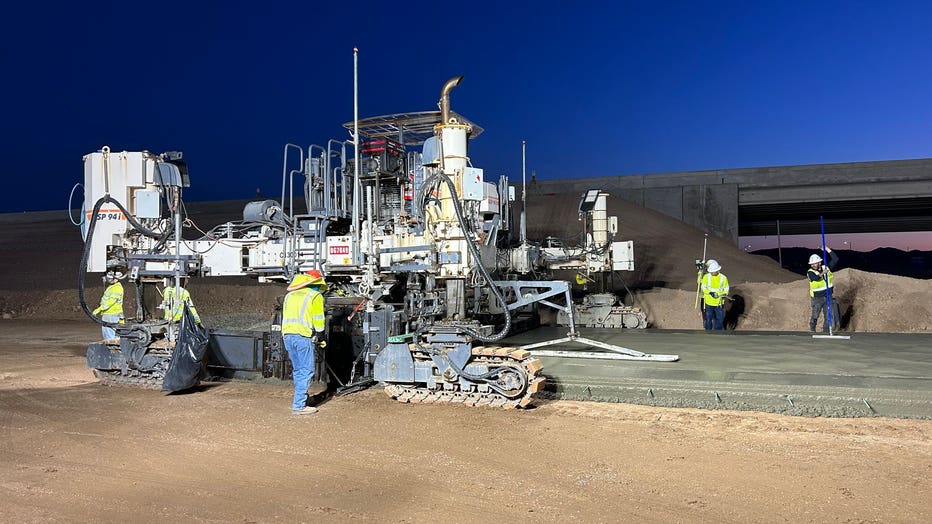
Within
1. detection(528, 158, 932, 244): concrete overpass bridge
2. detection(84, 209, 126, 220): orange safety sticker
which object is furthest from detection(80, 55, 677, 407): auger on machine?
detection(528, 158, 932, 244): concrete overpass bridge

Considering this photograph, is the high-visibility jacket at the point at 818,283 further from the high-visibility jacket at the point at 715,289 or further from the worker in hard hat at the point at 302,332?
the worker in hard hat at the point at 302,332

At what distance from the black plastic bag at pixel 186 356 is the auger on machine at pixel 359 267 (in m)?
0.02

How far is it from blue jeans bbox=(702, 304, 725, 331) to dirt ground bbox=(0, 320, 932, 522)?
7152 millimetres

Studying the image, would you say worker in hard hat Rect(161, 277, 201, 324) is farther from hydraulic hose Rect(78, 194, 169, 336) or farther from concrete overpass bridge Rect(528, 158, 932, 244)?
concrete overpass bridge Rect(528, 158, 932, 244)

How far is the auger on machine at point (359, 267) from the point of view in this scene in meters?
7.58

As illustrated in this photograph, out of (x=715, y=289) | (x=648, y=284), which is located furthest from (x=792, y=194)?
(x=715, y=289)

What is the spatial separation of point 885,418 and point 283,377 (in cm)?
712

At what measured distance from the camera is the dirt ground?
4219 mm

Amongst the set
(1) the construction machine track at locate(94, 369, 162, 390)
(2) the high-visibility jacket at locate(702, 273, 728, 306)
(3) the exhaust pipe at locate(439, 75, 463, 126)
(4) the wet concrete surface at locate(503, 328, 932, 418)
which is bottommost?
(1) the construction machine track at locate(94, 369, 162, 390)

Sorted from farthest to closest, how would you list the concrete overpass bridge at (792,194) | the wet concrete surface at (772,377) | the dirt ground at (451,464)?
the concrete overpass bridge at (792,194), the wet concrete surface at (772,377), the dirt ground at (451,464)

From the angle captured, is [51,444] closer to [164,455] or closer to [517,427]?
[164,455]

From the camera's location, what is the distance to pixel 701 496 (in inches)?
172

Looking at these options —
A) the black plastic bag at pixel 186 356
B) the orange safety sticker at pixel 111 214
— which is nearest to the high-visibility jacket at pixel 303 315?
the black plastic bag at pixel 186 356

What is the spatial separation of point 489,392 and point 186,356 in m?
3.95
